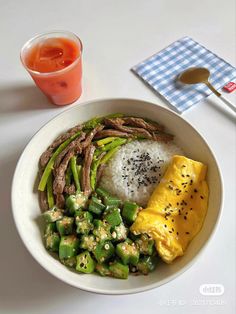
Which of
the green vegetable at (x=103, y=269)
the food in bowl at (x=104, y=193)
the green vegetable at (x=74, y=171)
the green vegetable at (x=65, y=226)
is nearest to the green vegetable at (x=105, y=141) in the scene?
the food in bowl at (x=104, y=193)

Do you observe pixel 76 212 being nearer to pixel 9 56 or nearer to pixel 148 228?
pixel 148 228

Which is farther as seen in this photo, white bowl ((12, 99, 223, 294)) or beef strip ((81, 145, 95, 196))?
beef strip ((81, 145, 95, 196))

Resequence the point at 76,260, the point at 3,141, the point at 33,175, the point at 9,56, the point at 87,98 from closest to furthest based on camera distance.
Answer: the point at 76,260 → the point at 33,175 → the point at 3,141 → the point at 87,98 → the point at 9,56

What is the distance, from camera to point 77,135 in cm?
123

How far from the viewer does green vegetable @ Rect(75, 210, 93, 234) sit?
1010 millimetres

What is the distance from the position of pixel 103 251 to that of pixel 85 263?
60mm

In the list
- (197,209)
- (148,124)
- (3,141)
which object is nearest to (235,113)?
(148,124)

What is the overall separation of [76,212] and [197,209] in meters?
0.37

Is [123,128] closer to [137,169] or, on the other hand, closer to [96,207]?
[137,169]

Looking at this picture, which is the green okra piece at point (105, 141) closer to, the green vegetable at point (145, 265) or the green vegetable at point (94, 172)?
the green vegetable at point (94, 172)

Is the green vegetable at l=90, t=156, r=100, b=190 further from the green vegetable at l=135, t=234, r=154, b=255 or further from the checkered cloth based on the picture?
the checkered cloth

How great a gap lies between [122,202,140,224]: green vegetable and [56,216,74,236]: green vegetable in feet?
0.53

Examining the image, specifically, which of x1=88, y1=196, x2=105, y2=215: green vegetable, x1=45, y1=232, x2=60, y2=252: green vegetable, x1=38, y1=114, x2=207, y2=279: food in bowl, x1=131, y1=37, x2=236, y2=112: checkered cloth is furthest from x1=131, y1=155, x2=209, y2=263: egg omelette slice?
Answer: x1=131, y1=37, x2=236, y2=112: checkered cloth

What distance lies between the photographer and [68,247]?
1.00 m
